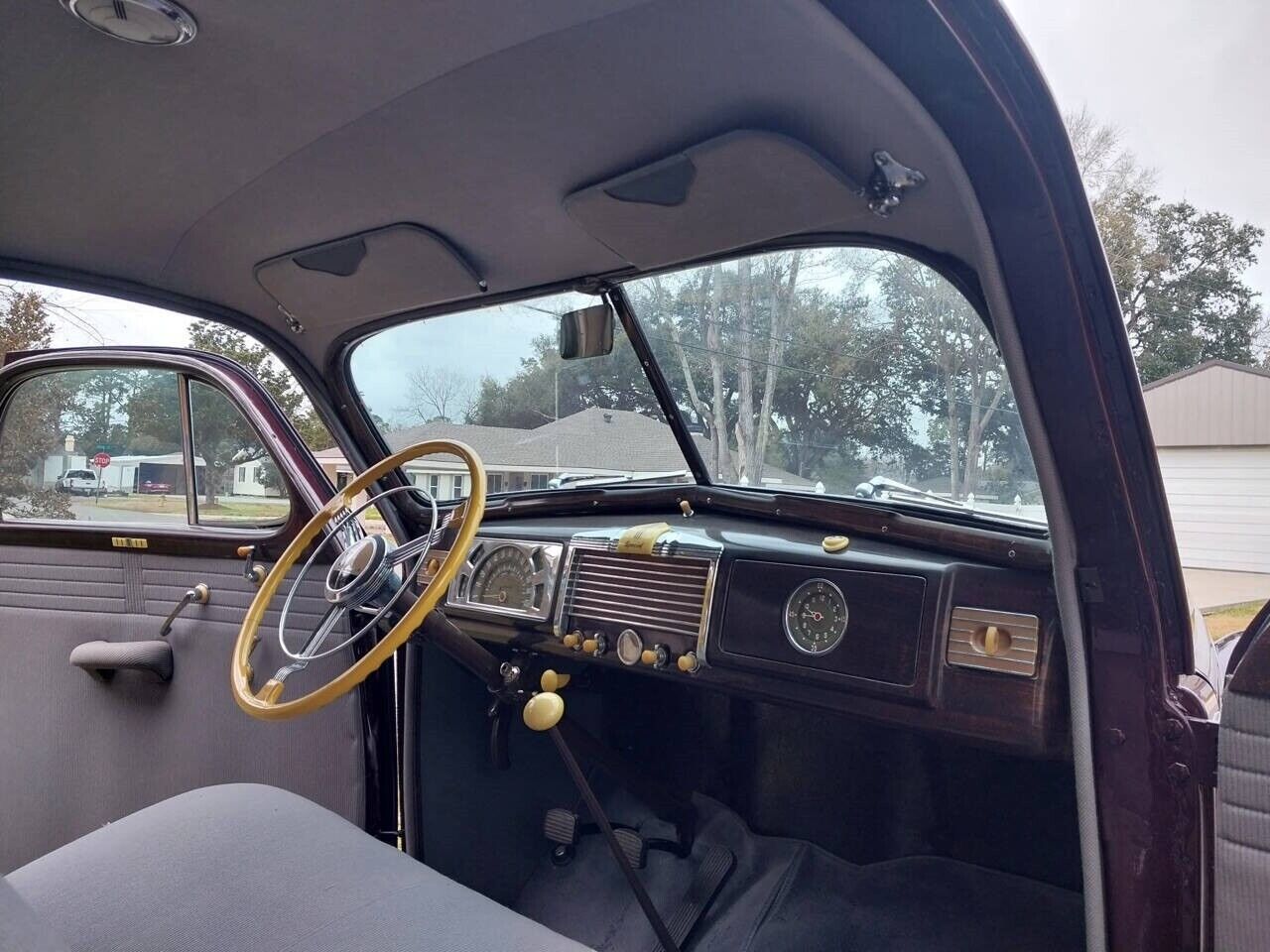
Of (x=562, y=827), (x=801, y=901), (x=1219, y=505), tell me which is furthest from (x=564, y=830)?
(x=1219, y=505)

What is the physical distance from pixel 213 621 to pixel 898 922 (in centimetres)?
207

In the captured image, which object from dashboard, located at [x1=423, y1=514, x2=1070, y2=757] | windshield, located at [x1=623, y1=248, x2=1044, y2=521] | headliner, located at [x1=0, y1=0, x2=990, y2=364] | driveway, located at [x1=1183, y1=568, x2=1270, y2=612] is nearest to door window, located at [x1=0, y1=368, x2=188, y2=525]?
headliner, located at [x1=0, y1=0, x2=990, y2=364]

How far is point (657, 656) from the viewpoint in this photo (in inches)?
71.3

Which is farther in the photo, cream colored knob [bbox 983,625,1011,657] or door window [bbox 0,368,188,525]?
door window [bbox 0,368,188,525]

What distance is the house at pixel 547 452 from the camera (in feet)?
7.66

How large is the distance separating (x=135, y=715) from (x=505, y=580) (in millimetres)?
1252

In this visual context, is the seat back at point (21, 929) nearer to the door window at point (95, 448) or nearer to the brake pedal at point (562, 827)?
the brake pedal at point (562, 827)

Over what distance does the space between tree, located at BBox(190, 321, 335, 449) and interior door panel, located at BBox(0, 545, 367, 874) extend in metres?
0.48

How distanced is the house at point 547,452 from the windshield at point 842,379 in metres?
0.17

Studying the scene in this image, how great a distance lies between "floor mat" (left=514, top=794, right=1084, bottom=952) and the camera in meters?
1.85

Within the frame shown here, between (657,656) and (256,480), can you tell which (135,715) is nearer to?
(256,480)

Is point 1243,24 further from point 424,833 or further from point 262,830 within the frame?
point 424,833

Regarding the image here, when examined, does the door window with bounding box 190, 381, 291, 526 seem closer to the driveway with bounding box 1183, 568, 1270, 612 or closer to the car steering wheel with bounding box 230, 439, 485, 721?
the car steering wheel with bounding box 230, 439, 485, 721

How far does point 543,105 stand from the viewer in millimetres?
1369
